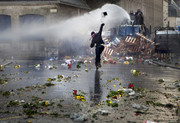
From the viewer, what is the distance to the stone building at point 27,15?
2862 cm

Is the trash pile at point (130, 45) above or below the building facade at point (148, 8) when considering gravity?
below

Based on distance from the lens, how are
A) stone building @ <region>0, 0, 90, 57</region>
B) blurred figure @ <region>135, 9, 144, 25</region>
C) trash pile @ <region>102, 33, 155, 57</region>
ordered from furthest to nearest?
blurred figure @ <region>135, 9, 144, 25</region> → stone building @ <region>0, 0, 90, 57</region> → trash pile @ <region>102, 33, 155, 57</region>

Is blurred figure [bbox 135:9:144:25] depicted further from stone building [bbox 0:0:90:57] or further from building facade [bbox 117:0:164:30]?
building facade [bbox 117:0:164:30]

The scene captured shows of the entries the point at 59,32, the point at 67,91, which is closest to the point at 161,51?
the point at 59,32

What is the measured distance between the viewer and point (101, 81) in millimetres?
11656

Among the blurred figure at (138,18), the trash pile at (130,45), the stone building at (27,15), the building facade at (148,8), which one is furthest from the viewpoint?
the building facade at (148,8)

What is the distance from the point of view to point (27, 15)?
29609 mm

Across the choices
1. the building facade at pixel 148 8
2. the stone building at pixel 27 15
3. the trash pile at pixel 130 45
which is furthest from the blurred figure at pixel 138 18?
the building facade at pixel 148 8

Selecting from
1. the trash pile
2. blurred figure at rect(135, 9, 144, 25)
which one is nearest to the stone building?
the trash pile

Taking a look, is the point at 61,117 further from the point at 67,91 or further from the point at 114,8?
the point at 114,8

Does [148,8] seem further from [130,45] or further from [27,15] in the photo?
[27,15]

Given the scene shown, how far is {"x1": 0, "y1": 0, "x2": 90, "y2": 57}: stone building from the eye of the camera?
93.9 feet

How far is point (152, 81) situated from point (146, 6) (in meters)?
45.1

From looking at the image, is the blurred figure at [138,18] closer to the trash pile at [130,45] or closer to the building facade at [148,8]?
the trash pile at [130,45]
